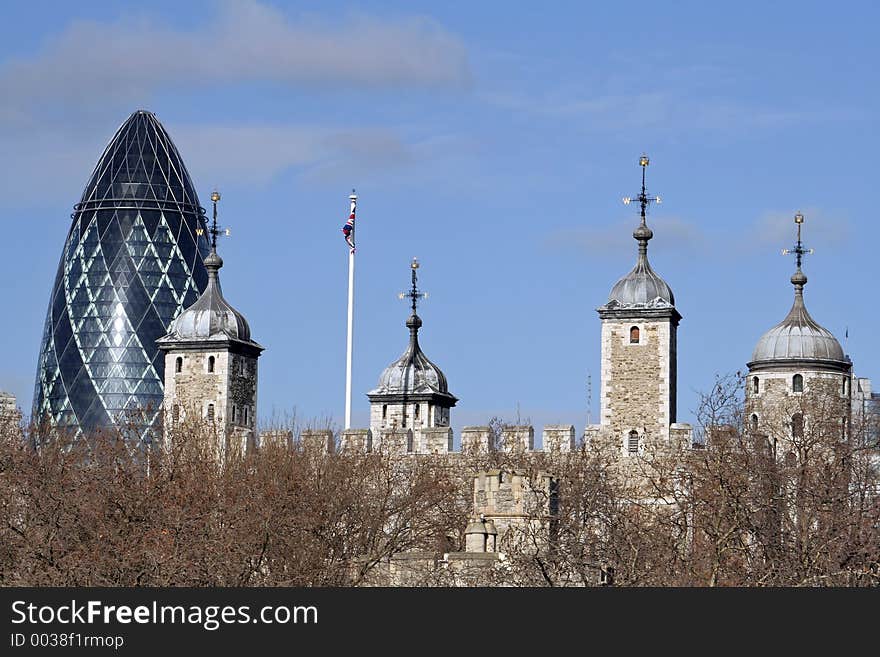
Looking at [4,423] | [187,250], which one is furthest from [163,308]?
[4,423]

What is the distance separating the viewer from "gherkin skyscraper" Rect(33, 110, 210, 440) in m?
162

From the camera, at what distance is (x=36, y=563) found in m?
39.8

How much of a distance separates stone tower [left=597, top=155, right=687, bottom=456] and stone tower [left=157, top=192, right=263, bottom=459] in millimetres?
12446

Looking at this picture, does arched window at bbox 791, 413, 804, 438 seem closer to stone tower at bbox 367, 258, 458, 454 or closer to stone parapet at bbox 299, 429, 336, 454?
stone parapet at bbox 299, 429, 336, 454

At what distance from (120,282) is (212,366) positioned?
3850 inches

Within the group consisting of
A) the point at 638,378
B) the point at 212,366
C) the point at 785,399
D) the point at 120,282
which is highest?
the point at 120,282

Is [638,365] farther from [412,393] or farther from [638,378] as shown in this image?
[412,393]

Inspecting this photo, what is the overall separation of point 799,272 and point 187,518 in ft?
82.6

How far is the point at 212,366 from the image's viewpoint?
224ft

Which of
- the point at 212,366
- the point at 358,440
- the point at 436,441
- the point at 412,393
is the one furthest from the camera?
the point at 412,393

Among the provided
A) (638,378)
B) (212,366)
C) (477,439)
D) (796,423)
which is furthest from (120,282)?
(796,423)

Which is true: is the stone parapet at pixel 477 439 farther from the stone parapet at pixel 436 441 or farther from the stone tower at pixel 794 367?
the stone tower at pixel 794 367

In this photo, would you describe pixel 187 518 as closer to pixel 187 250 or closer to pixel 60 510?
pixel 60 510

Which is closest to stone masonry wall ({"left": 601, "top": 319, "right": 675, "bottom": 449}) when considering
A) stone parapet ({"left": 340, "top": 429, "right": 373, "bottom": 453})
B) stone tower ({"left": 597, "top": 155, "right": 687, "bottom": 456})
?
stone tower ({"left": 597, "top": 155, "right": 687, "bottom": 456})
